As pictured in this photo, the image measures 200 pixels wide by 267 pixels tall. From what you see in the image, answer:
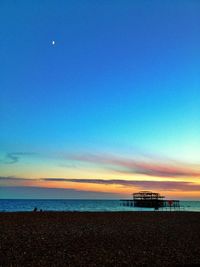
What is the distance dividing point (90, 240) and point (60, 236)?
2.37 metres

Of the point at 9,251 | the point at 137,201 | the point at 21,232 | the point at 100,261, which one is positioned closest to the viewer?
the point at 100,261

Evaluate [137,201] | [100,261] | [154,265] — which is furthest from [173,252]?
[137,201]

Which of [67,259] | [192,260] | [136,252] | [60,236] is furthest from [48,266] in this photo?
[60,236]

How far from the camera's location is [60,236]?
67.3 feet

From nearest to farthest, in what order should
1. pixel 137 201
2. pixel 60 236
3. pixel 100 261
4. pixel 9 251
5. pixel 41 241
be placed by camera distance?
1. pixel 100 261
2. pixel 9 251
3. pixel 41 241
4. pixel 60 236
5. pixel 137 201

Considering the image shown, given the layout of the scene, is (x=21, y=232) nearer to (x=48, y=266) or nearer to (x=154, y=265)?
(x=48, y=266)

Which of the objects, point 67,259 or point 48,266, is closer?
point 48,266

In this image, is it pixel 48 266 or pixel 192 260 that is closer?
pixel 48 266

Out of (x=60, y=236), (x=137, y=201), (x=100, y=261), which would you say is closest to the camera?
(x=100, y=261)

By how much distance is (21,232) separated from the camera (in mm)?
22172

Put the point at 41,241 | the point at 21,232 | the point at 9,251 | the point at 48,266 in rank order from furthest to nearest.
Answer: the point at 21,232, the point at 41,241, the point at 9,251, the point at 48,266

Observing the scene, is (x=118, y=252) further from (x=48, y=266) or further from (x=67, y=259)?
(x=48, y=266)

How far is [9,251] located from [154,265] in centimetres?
659

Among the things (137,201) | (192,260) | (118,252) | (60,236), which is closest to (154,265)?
(192,260)
